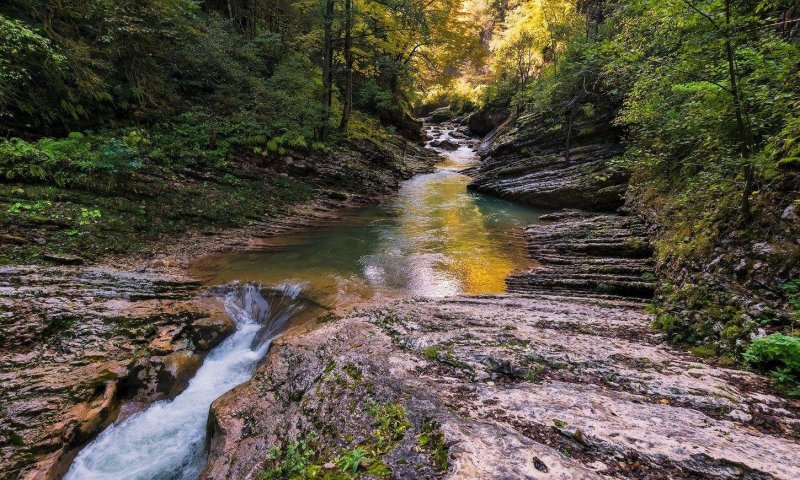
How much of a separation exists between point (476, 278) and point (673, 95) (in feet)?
20.2

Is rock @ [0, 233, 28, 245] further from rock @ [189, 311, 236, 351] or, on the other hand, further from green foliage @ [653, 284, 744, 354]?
green foliage @ [653, 284, 744, 354]

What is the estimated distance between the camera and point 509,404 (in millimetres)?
3576

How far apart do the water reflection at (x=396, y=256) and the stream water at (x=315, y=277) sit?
28 mm

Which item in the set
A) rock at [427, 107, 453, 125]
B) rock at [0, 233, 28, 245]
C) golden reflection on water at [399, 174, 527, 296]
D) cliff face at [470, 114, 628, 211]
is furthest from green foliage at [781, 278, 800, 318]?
rock at [427, 107, 453, 125]

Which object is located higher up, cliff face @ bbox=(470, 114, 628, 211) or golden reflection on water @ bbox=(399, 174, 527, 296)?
cliff face @ bbox=(470, 114, 628, 211)

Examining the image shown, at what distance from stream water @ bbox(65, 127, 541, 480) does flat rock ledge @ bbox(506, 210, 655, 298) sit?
676 mm

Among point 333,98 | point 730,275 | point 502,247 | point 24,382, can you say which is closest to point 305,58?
point 333,98

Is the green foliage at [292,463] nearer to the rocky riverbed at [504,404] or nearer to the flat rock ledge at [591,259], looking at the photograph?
Answer: the rocky riverbed at [504,404]

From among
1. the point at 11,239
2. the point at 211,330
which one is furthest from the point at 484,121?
the point at 11,239

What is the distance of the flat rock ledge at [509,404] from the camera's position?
2.74 meters

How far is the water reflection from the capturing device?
8.90 meters

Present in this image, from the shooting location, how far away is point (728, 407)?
3275mm

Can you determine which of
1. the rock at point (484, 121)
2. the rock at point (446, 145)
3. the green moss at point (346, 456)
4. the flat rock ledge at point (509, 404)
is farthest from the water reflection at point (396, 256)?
the rock at point (484, 121)

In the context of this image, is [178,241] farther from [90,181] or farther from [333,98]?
[333,98]
